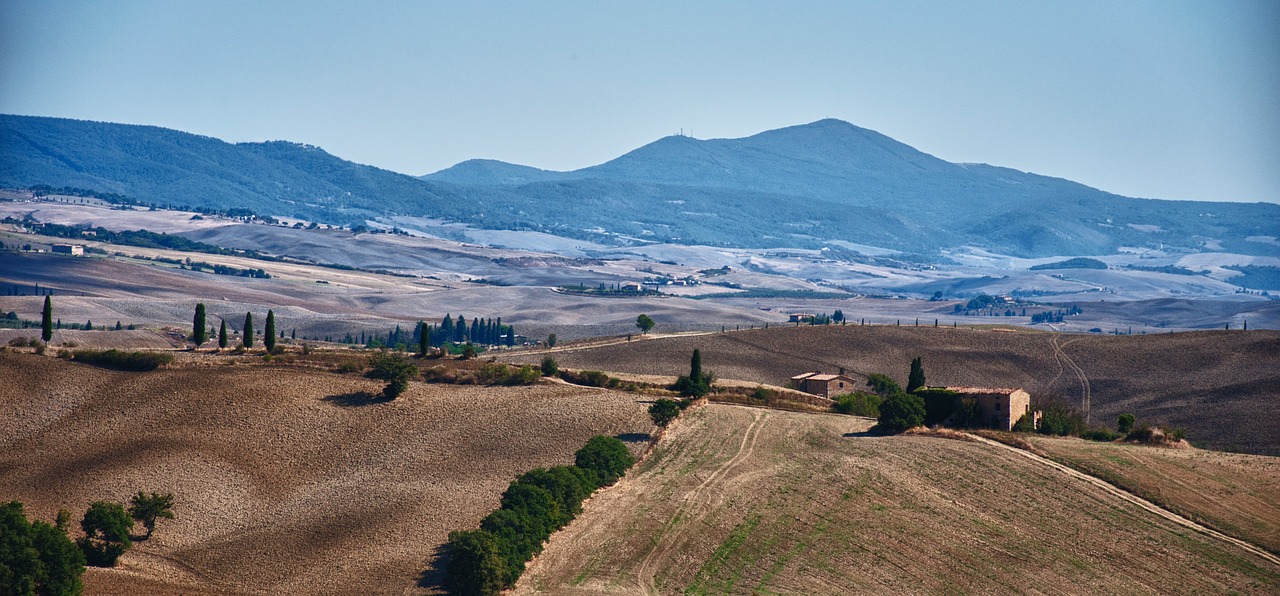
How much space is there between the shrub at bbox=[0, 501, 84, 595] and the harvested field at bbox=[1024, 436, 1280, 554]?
152ft

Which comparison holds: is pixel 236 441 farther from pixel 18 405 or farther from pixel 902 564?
pixel 902 564

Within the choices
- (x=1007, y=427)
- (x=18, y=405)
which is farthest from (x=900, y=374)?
(x=18, y=405)

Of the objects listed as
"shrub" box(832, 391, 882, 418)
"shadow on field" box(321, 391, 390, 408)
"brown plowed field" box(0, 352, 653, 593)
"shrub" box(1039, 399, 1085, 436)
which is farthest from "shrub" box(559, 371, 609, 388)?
"shrub" box(1039, 399, 1085, 436)

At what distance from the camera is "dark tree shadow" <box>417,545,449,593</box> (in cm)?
5281

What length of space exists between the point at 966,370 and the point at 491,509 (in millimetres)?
74109

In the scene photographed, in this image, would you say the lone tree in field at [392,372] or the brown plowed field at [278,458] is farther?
the lone tree in field at [392,372]

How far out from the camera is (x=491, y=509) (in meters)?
62.1

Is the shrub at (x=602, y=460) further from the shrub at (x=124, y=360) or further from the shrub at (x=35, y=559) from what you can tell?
the shrub at (x=124, y=360)

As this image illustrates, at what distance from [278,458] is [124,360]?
16.5 m

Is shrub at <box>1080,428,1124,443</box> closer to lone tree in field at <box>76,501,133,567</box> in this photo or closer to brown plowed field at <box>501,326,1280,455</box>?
brown plowed field at <box>501,326,1280,455</box>

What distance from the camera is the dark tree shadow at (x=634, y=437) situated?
245ft

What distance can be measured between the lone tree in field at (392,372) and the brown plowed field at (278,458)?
1.04m

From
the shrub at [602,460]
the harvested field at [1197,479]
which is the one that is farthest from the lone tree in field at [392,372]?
the harvested field at [1197,479]

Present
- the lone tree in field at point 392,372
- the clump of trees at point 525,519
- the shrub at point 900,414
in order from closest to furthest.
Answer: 1. the clump of trees at point 525,519
2. the shrub at point 900,414
3. the lone tree in field at point 392,372
